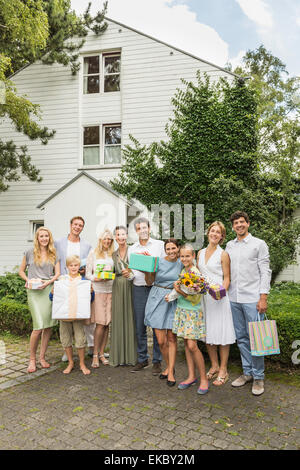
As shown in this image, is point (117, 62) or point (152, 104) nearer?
point (152, 104)

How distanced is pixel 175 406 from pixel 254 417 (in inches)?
34.9

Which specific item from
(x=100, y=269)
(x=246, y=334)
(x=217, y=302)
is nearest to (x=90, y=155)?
(x=100, y=269)

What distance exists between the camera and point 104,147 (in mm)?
14477

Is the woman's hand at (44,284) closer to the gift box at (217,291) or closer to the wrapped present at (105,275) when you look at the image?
the wrapped present at (105,275)

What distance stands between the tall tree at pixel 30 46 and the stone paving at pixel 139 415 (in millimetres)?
8756

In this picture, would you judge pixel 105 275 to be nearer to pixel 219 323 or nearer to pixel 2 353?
pixel 219 323

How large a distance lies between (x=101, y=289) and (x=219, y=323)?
1878 millimetres

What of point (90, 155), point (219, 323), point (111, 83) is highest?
point (111, 83)

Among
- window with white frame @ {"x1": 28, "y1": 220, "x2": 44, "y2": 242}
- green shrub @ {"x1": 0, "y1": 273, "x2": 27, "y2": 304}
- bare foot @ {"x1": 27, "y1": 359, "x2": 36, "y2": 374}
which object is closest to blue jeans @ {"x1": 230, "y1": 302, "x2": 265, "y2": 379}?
bare foot @ {"x1": 27, "y1": 359, "x2": 36, "y2": 374}

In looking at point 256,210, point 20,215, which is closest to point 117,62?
point 20,215

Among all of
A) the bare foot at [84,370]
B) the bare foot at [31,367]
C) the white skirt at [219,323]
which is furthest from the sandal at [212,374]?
the bare foot at [31,367]

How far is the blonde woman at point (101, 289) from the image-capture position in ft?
17.9

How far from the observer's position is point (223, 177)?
10.3 m
